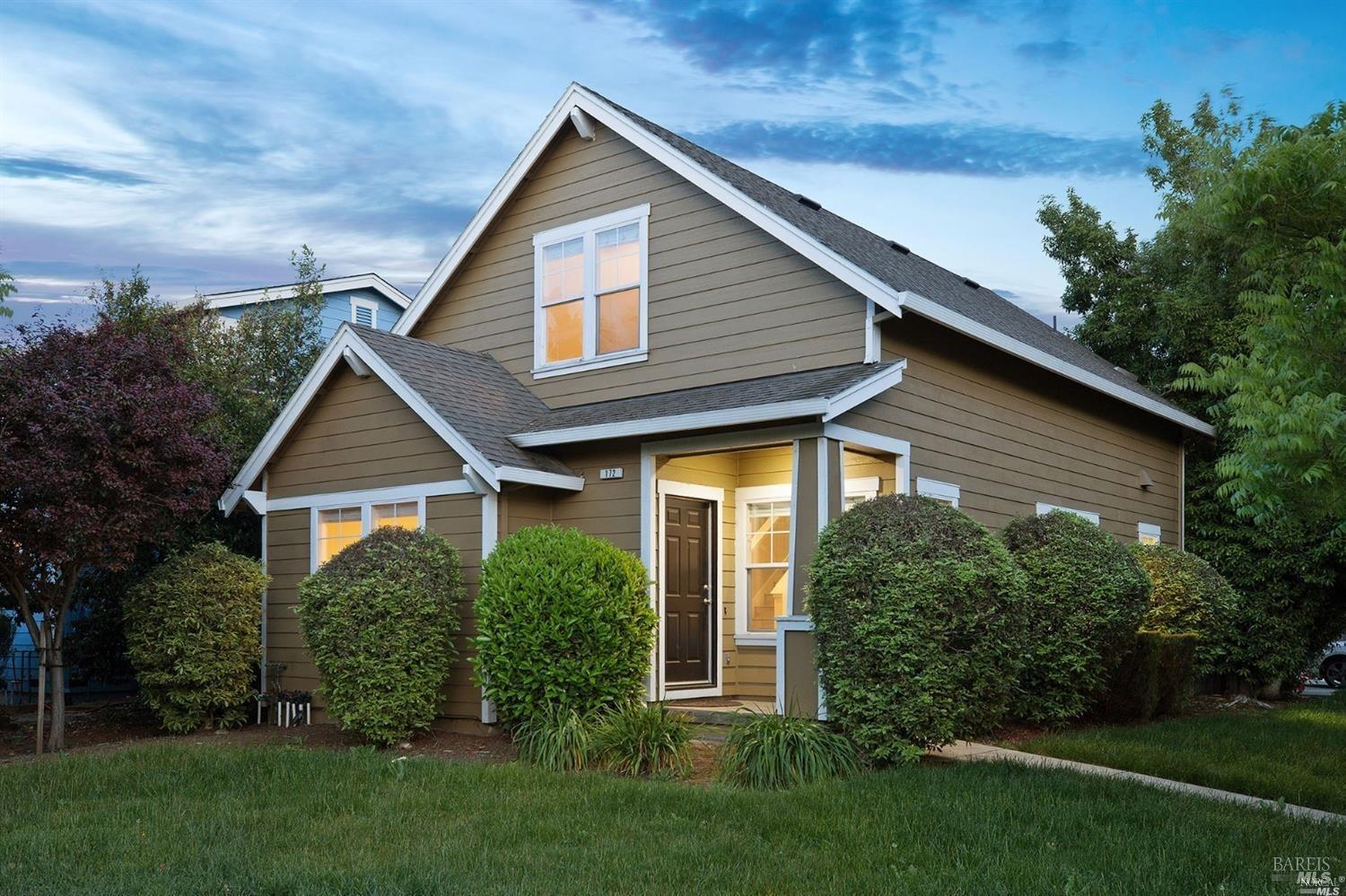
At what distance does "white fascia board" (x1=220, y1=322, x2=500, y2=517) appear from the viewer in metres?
11.5

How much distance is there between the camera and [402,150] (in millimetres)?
16609

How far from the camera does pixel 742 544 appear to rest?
13.4m

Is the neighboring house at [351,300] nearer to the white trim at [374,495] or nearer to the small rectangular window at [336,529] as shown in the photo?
the white trim at [374,495]

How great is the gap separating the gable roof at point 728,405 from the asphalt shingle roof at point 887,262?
1210mm

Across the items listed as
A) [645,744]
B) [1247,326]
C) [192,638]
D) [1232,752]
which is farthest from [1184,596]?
[192,638]

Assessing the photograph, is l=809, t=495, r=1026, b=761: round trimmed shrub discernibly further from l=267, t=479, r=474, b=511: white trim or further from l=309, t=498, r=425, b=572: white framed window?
l=309, t=498, r=425, b=572: white framed window

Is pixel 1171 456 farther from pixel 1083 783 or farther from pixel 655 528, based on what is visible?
pixel 1083 783

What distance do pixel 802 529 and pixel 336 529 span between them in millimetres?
5726

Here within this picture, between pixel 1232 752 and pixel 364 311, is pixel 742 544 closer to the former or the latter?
pixel 1232 752

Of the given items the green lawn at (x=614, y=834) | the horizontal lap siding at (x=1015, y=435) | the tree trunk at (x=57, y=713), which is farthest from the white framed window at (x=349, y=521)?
the horizontal lap siding at (x=1015, y=435)

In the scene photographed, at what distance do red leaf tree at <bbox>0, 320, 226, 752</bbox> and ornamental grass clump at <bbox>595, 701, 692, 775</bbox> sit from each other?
5.36 metres

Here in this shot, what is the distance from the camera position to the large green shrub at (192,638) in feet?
40.0

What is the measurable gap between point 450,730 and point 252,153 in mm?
8353

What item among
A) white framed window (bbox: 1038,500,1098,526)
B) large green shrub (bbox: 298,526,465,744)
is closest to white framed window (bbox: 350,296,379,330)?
large green shrub (bbox: 298,526,465,744)
